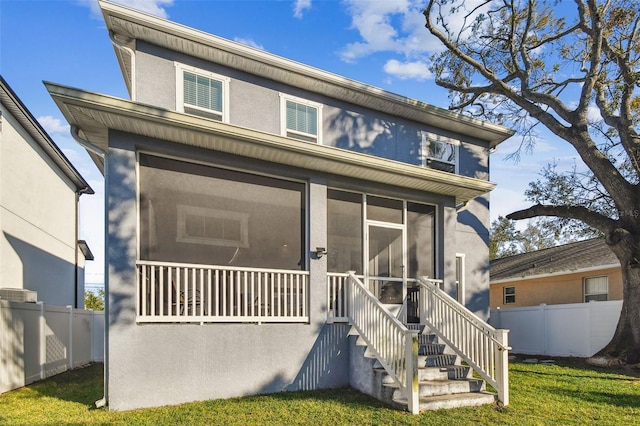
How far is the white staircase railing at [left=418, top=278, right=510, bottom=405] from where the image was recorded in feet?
21.2

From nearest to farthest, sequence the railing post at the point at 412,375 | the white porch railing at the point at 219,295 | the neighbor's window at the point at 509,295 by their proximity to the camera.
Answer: the railing post at the point at 412,375
the white porch railing at the point at 219,295
the neighbor's window at the point at 509,295

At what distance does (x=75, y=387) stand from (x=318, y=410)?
451 cm

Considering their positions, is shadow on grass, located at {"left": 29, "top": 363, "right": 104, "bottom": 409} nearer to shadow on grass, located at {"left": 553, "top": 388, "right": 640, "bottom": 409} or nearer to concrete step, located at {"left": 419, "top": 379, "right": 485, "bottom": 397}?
concrete step, located at {"left": 419, "top": 379, "right": 485, "bottom": 397}

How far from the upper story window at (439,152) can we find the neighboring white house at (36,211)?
9586mm

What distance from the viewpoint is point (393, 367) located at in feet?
20.5

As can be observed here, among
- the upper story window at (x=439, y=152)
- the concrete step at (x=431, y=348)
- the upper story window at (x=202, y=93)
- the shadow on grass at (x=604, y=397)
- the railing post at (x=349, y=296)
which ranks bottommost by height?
the shadow on grass at (x=604, y=397)

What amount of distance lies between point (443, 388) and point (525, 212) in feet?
27.7

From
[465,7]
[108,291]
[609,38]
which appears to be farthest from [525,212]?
[108,291]

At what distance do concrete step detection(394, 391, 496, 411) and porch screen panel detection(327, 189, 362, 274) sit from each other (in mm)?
2781

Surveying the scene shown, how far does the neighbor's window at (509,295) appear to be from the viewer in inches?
691

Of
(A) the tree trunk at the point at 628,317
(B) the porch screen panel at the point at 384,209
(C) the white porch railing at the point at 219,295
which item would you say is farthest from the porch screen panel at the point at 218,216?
(A) the tree trunk at the point at 628,317

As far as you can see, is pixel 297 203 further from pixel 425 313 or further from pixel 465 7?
pixel 465 7

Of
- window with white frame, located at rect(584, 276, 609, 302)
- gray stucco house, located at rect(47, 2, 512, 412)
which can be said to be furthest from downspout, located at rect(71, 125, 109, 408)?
window with white frame, located at rect(584, 276, 609, 302)

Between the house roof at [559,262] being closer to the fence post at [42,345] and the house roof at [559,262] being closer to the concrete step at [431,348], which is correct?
the concrete step at [431,348]
